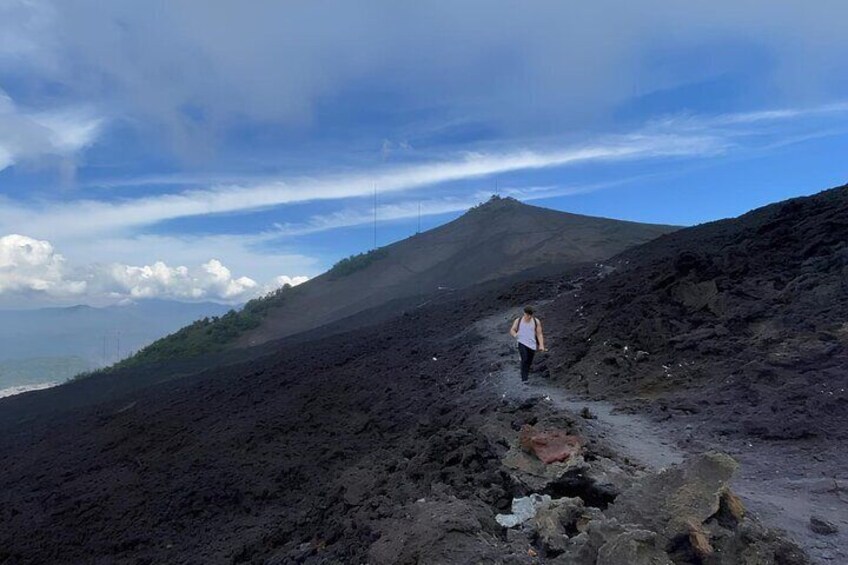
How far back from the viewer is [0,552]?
9.38 meters

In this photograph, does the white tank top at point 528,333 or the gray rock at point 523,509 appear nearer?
the gray rock at point 523,509

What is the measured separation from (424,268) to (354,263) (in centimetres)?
940

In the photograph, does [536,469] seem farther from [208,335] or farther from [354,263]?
[354,263]

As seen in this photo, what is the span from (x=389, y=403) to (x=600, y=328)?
171 inches

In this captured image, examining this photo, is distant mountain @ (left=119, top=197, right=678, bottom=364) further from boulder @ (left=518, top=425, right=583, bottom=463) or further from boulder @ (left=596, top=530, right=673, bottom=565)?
boulder @ (left=596, top=530, right=673, bottom=565)

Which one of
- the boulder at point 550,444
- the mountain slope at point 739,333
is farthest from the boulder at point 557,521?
the mountain slope at point 739,333

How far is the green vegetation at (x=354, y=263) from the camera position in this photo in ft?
183

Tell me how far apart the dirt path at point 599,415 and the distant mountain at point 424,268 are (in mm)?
19306

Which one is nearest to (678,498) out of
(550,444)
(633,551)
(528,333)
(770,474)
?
(633,551)

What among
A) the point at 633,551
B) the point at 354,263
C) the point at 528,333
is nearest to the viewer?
the point at 633,551

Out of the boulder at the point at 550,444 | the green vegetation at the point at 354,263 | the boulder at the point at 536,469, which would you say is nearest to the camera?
the boulder at the point at 536,469

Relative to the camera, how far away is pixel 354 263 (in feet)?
187

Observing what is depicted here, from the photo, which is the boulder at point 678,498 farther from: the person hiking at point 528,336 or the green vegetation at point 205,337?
the green vegetation at point 205,337

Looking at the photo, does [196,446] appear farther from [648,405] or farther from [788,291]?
[788,291]
